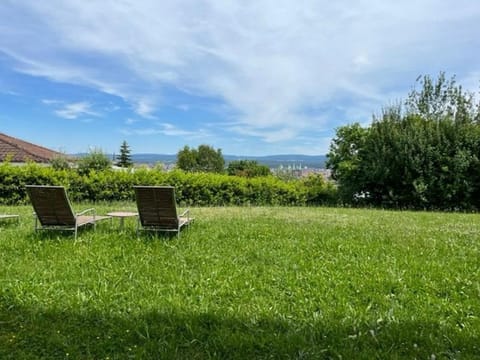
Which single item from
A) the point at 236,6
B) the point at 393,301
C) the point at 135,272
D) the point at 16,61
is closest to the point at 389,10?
the point at 236,6

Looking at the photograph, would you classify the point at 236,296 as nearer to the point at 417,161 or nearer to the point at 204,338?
the point at 204,338

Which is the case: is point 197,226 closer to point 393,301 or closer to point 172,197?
point 172,197

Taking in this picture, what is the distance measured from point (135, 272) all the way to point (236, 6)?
779 centimetres

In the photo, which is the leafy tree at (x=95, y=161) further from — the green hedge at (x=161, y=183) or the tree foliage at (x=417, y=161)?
the tree foliage at (x=417, y=161)

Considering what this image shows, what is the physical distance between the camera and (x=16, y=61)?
55.5 feet

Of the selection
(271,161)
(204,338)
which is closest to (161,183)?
(204,338)

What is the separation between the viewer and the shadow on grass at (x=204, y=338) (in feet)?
9.84

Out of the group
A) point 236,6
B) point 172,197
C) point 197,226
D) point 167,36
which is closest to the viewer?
point 172,197

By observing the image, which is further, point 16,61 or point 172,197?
point 16,61

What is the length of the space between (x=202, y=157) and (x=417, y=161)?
33.0 m

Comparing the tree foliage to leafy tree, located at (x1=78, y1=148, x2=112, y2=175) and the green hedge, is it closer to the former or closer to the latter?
the green hedge

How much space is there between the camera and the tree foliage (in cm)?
1574

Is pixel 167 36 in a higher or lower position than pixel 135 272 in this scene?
higher

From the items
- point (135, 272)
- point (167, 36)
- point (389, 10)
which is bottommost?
point (135, 272)
